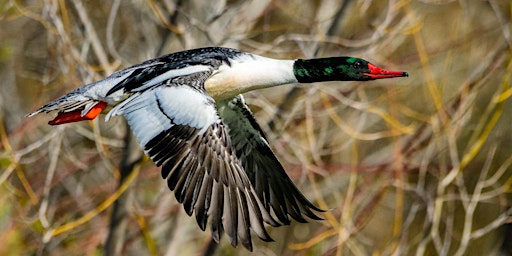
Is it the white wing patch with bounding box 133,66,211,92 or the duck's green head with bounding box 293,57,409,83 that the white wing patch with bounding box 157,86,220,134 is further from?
the duck's green head with bounding box 293,57,409,83

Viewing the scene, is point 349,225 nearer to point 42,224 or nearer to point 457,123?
point 457,123

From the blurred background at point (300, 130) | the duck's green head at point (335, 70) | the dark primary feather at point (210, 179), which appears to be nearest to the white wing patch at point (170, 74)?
the dark primary feather at point (210, 179)

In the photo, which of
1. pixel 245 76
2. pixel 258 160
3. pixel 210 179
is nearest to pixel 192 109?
pixel 210 179

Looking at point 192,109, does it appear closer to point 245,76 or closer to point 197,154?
point 197,154

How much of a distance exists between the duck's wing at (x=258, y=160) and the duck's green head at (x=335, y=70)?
15.5 inches

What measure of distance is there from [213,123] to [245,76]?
0.65 m

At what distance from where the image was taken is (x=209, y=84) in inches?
300

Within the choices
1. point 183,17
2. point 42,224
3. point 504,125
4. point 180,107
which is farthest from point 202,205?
point 504,125

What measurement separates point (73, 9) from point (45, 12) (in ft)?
2.83

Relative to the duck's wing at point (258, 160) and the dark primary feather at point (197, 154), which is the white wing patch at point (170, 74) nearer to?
the dark primary feather at point (197, 154)

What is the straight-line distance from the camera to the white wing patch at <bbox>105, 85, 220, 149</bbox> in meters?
7.06

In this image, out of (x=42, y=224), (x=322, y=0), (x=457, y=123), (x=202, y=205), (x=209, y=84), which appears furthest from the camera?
(x=322, y=0)

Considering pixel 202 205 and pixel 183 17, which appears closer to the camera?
pixel 202 205

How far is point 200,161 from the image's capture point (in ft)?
23.2
